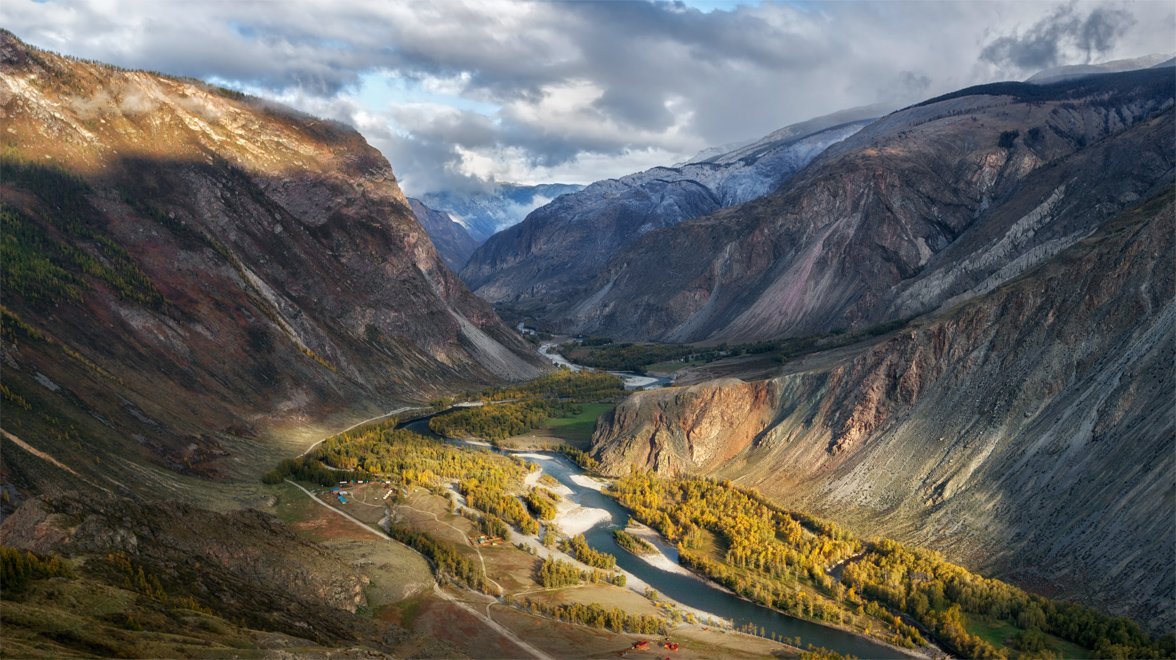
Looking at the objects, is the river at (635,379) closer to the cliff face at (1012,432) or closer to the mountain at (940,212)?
the mountain at (940,212)

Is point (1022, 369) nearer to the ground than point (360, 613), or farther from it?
farther from it

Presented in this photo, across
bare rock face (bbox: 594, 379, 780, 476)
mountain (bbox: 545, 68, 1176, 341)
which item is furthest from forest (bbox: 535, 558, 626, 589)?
mountain (bbox: 545, 68, 1176, 341)

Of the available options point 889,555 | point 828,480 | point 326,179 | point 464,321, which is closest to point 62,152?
point 326,179

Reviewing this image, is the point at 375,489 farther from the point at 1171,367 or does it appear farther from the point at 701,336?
the point at 701,336

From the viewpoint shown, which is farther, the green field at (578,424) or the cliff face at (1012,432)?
the green field at (578,424)

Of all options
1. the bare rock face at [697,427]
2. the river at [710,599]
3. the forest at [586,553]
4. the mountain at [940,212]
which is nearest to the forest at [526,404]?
the bare rock face at [697,427]

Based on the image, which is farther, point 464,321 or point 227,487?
point 464,321
